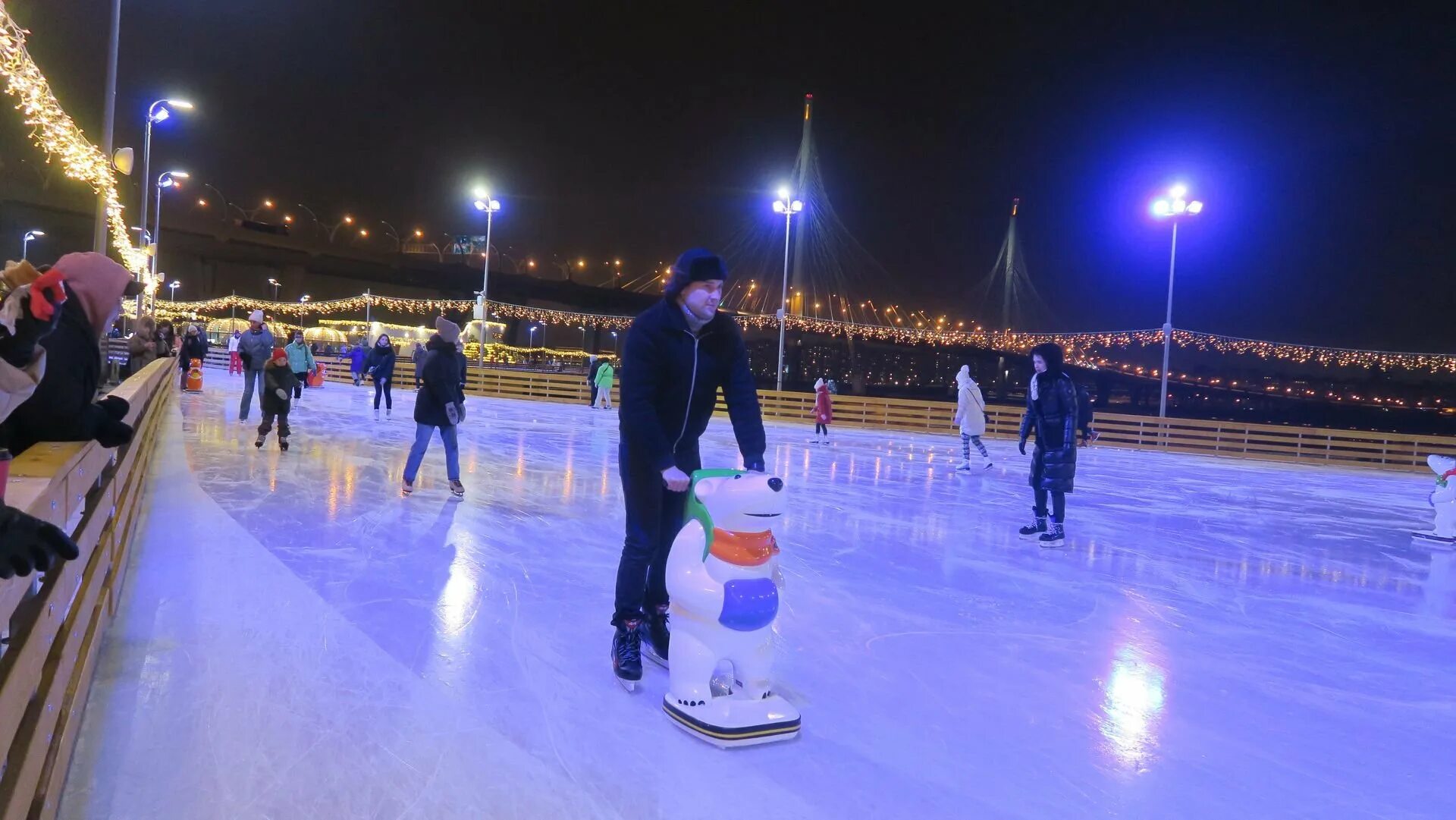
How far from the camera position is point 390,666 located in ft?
8.91

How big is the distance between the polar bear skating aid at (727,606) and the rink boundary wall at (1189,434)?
59.5ft

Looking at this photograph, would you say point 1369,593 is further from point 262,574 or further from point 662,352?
point 262,574

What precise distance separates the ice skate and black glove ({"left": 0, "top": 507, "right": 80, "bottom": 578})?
5.43 metres

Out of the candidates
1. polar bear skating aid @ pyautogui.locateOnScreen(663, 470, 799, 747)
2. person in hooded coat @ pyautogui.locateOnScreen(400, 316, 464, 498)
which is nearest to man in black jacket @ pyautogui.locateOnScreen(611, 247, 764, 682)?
polar bear skating aid @ pyautogui.locateOnScreen(663, 470, 799, 747)

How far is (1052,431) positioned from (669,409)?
3682 mm

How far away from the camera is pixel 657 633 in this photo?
2.88 meters

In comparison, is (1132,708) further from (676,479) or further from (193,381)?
(193,381)

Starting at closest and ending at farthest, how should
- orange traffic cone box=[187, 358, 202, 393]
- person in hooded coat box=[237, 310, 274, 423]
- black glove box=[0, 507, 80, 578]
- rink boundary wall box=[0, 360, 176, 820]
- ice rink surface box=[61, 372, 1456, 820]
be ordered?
black glove box=[0, 507, 80, 578] < rink boundary wall box=[0, 360, 176, 820] < ice rink surface box=[61, 372, 1456, 820] < person in hooded coat box=[237, 310, 274, 423] < orange traffic cone box=[187, 358, 202, 393]

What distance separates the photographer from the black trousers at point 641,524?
8.78 feet

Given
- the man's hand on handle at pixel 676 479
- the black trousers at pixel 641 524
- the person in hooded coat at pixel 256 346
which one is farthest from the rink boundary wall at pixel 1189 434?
the man's hand on handle at pixel 676 479

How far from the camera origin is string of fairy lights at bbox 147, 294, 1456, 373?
23.2m

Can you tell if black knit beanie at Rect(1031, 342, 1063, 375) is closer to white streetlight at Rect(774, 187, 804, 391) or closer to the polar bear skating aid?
the polar bear skating aid

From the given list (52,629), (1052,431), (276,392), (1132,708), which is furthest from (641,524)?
(276,392)

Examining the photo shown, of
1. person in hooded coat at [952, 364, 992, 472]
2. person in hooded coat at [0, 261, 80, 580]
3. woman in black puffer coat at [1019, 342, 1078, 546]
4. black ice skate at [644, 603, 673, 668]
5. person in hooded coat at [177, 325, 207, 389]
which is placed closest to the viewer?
person in hooded coat at [0, 261, 80, 580]
